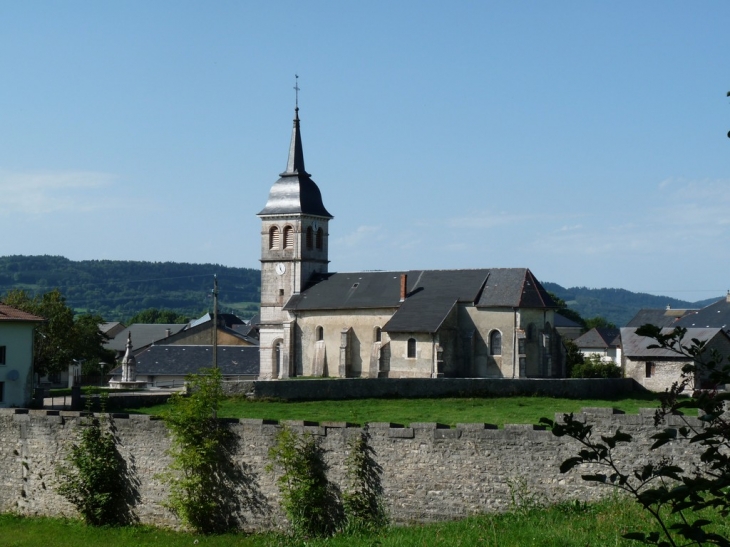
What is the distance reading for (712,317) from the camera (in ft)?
240

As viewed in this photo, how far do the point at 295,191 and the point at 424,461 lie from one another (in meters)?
49.8

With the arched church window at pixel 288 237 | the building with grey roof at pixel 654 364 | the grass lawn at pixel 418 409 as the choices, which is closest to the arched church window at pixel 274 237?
the arched church window at pixel 288 237

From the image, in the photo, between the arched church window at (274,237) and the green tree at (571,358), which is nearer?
the green tree at (571,358)

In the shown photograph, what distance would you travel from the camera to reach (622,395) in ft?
137

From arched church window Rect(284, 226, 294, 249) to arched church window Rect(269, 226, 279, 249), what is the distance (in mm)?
608

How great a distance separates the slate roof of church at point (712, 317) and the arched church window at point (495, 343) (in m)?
20.7

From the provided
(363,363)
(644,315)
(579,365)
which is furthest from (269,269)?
(644,315)

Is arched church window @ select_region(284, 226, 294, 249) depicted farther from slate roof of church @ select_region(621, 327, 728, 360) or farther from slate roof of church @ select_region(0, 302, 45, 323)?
slate roof of church @ select_region(0, 302, 45, 323)

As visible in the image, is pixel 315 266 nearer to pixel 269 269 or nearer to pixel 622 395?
pixel 269 269

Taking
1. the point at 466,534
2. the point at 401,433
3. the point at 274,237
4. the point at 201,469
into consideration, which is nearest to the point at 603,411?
the point at 466,534

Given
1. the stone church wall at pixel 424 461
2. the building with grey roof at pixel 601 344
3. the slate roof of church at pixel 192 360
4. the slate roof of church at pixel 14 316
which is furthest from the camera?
the building with grey roof at pixel 601 344

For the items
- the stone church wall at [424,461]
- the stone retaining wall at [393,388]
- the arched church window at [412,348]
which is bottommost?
the stone church wall at [424,461]

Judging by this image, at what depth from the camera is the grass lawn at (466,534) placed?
13039 mm

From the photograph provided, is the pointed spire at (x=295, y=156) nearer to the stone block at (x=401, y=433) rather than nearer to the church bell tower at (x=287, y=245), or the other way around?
the church bell tower at (x=287, y=245)
